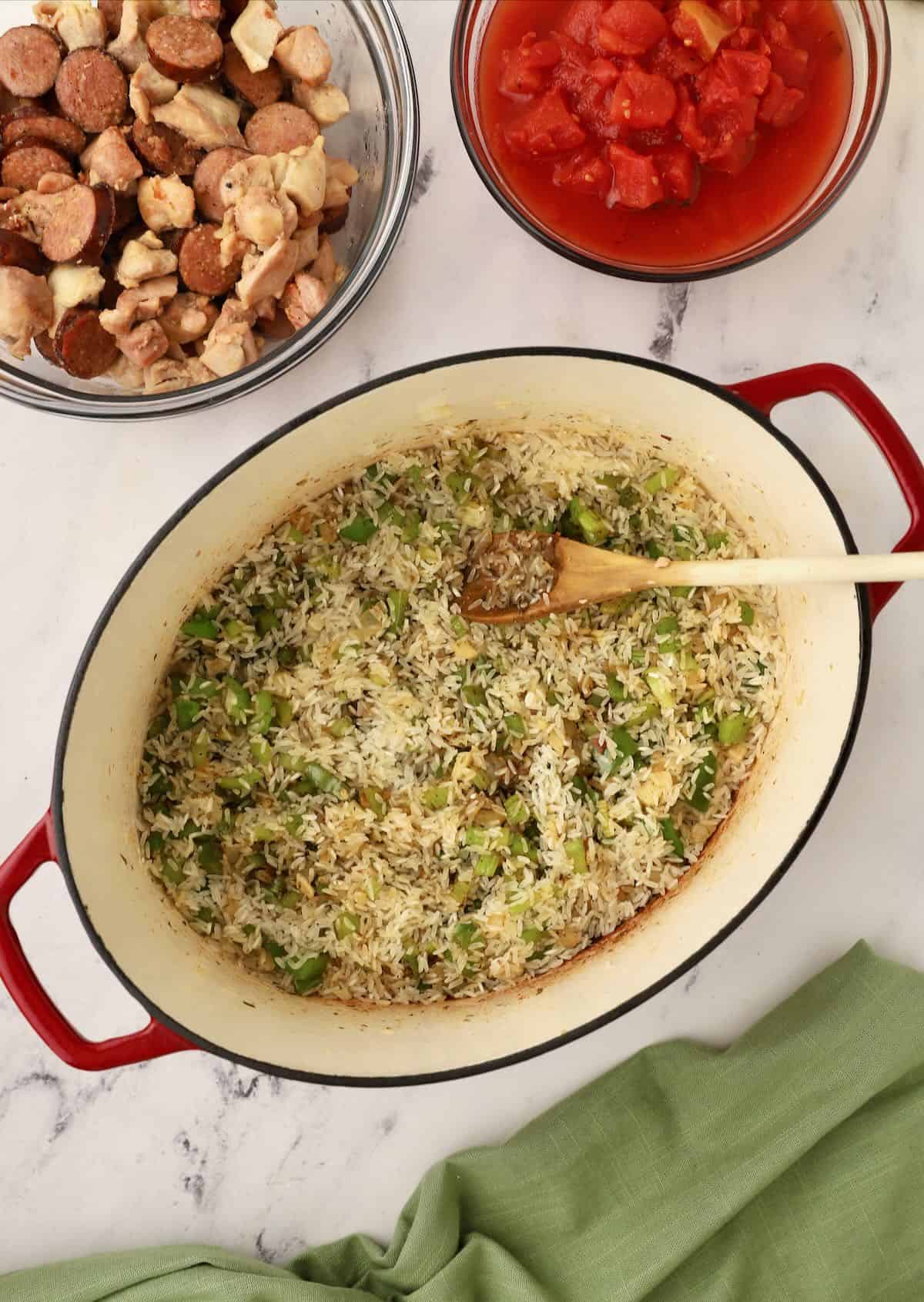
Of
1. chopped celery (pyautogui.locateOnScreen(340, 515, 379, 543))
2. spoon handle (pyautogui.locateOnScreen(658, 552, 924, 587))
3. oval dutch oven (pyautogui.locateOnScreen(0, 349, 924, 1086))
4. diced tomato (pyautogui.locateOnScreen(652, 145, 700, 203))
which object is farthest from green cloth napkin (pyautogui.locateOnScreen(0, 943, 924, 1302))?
diced tomato (pyautogui.locateOnScreen(652, 145, 700, 203))

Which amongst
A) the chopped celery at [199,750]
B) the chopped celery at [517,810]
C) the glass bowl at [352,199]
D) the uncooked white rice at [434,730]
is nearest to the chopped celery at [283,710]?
the uncooked white rice at [434,730]

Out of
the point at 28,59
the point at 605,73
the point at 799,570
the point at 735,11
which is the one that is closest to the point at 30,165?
the point at 28,59

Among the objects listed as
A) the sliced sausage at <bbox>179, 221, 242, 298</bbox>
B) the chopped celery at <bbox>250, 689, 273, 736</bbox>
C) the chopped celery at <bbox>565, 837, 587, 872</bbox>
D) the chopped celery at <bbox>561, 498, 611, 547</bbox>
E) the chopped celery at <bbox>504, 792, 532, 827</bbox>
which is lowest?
the chopped celery at <bbox>565, 837, 587, 872</bbox>

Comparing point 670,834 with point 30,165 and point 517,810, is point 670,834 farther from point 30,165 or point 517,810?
point 30,165

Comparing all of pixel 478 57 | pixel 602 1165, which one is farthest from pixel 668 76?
pixel 602 1165

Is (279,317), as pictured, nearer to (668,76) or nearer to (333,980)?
(668,76)

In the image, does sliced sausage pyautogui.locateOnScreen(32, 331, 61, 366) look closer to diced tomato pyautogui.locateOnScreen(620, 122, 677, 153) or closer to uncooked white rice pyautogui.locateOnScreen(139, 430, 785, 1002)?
uncooked white rice pyautogui.locateOnScreen(139, 430, 785, 1002)

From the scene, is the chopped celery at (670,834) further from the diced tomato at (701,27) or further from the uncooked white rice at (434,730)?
the diced tomato at (701,27)

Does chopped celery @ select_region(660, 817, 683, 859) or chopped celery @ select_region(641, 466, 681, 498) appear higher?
chopped celery @ select_region(641, 466, 681, 498)
